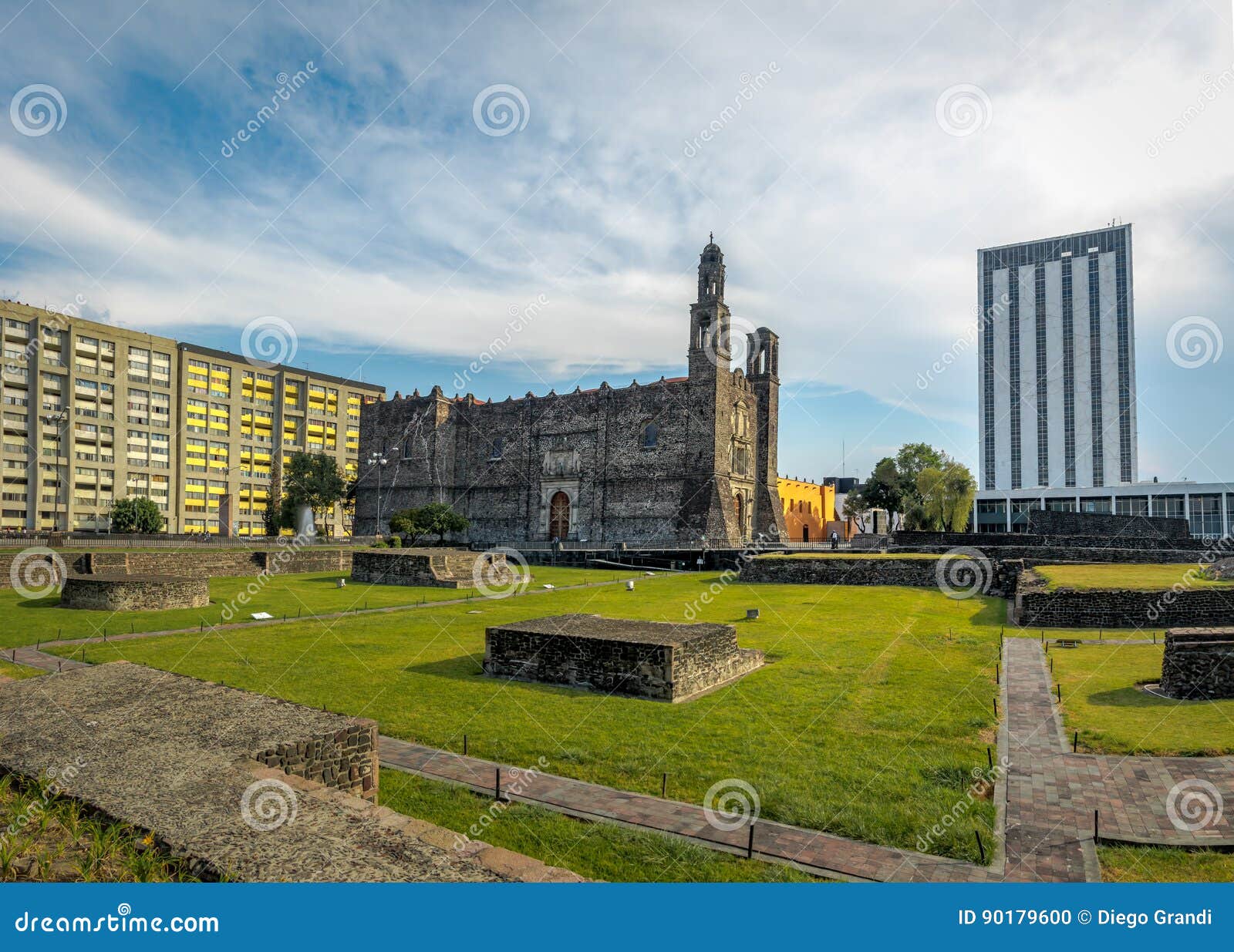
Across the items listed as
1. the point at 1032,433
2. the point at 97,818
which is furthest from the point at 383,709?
the point at 1032,433

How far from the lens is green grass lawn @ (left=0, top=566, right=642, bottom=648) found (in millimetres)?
16281

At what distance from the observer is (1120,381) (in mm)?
89250

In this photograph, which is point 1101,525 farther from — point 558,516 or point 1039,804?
point 1039,804

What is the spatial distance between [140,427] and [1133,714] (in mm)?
77972

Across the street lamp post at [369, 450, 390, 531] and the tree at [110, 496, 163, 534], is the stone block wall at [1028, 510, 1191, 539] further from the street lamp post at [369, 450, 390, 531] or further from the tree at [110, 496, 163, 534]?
the tree at [110, 496, 163, 534]

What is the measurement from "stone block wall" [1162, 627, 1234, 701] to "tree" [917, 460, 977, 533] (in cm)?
4238

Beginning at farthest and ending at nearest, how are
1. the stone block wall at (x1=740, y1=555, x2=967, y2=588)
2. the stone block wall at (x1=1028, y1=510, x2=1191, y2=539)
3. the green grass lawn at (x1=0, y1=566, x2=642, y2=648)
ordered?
the stone block wall at (x1=1028, y1=510, x2=1191, y2=539), the stone block wall at (x1=740, y1=555, x2=967, y2=588), the green grass lawn at (x1=0, y1=566, x2=642, y2=648)

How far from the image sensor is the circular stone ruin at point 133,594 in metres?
19.3

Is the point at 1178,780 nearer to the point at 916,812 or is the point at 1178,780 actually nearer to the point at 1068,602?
the point at 916,812

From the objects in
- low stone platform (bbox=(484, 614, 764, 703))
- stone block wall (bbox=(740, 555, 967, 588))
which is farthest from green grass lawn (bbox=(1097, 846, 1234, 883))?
stone block wall (bbox=(740, 555, 967, 588))

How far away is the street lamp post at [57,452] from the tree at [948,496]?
70054mm

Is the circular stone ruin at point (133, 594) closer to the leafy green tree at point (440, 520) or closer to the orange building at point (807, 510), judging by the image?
the leafy green tree at point (440, 520)

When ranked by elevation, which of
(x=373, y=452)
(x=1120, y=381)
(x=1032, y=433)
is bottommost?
(x=373, y=452)

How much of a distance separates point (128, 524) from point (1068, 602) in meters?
58.6
